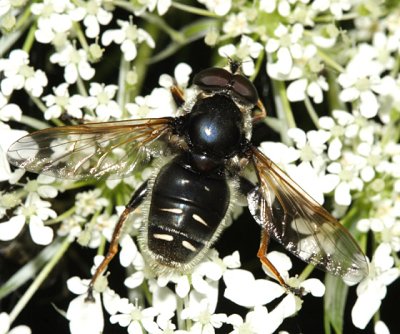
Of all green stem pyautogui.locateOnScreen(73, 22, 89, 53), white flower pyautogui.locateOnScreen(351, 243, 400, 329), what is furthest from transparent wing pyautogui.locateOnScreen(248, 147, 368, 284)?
green stem pyautogui.locateOnScreen(73, 22, 89, 53)

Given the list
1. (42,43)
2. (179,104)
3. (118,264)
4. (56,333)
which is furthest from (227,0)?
(56,333)

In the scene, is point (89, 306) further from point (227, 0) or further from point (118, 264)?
point (227, 0)

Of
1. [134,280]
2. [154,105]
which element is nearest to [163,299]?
[134,280]

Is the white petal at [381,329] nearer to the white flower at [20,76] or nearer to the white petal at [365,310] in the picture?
the white petal at [365,310]

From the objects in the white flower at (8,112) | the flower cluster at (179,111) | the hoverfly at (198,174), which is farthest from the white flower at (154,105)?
the white flower at (8,112)

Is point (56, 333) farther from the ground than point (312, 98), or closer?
closer

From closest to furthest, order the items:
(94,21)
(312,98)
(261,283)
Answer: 1. (261,283)
2. (94,21)
3. (312,98)
